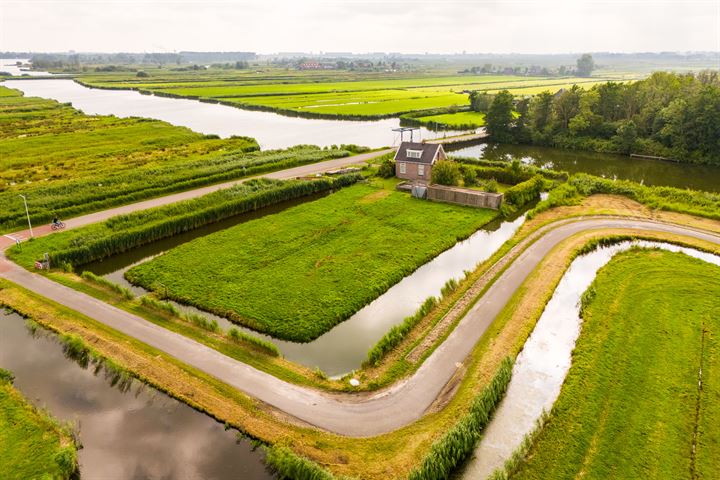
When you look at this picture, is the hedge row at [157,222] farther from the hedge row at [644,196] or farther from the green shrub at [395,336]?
the hedge row at [644,196]

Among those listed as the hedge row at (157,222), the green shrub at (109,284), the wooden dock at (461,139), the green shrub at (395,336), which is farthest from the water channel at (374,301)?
the wooden dock at (461,139)

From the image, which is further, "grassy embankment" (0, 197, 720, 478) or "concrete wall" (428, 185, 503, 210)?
"concrete wall" (428, 185, 503, 210)

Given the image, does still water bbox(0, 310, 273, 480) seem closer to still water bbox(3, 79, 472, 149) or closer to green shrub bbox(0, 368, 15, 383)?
green shrub bbox(0, 368, 15, 383)

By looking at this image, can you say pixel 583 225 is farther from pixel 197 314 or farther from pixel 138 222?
pixel 138 222

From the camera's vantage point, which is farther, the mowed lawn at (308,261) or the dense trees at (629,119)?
the dense trees at (629,119)

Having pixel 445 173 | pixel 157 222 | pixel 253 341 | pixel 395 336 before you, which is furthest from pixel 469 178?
pixel 253 341

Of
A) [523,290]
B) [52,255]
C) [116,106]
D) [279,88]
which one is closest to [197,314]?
[52,255]

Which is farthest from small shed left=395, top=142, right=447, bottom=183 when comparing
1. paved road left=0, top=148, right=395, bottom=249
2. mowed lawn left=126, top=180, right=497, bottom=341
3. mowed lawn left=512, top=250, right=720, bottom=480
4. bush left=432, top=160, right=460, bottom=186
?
mowed lawn left=512, top=250, right=720, bottom=480
